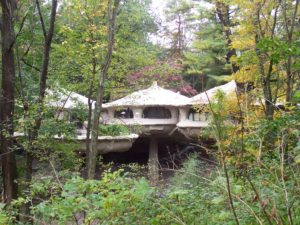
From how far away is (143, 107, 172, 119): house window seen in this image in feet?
50.4

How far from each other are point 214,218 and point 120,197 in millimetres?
587

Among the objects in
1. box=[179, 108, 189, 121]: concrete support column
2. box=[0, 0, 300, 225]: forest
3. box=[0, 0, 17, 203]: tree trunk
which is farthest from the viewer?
box=[179, 108, 189, 121]: concrete support column

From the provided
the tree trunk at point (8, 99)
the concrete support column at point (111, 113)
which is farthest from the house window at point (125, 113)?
the tree trunk at point (8, 99)

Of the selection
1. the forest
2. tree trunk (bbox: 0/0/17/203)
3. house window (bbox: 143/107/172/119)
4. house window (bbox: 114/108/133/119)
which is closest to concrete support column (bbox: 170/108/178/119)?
house window (bbox: 143/107/172/119)

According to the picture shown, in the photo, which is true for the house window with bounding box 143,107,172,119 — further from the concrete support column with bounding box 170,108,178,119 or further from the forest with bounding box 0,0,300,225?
the forest with bounding box 0,0,300,225

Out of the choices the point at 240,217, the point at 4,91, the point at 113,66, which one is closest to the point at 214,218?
the point at 240,217

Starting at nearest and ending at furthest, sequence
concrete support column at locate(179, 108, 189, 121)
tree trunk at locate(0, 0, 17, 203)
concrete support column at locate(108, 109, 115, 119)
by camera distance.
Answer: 1. tree trunk at locate(0, 0, 17, 203)
2. concrete support column at locate(179, 108, 189, 121)
3. concrete support column at locate(108, 109, 115, 119)

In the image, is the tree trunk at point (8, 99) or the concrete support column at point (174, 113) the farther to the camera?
the concrete support column at point (174, 113)

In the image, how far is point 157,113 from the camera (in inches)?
607

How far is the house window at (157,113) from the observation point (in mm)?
15367

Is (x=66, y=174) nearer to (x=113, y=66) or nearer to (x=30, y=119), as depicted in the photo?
(x=30, y=119)

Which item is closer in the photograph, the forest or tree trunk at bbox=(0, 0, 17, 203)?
the forest

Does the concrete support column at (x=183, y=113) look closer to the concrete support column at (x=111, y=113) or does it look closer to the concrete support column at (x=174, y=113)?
the concrete support column at (x=174, y=113)

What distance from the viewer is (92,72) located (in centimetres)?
725
